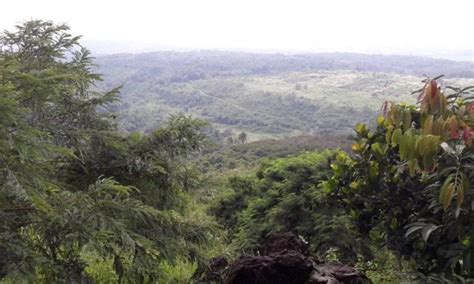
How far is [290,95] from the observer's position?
11975cm

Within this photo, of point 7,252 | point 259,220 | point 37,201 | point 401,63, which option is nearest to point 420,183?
point 37,201

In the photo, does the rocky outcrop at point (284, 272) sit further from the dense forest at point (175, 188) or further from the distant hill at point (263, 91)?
the distant hill at point (263, 91)

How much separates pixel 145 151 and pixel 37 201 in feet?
5.64

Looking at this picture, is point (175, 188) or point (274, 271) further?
point (175, 188)

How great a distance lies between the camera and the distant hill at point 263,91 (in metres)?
96.4

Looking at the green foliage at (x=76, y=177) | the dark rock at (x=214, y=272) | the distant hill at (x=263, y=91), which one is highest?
the green foliage at (x=76, y=177)

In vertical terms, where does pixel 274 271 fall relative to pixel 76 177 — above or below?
below

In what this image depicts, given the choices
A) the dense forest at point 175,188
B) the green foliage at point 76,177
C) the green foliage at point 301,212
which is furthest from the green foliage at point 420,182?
the green foliage at point 301,212

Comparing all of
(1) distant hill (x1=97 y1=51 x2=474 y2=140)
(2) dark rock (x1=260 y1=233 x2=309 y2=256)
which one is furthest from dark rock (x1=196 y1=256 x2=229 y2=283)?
(1) distant hill (x1=97 y1=51 x2=474 y2=140)

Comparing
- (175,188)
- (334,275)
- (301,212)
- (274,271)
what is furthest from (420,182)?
(301,212)

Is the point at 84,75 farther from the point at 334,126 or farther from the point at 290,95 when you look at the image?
the point at 290,95

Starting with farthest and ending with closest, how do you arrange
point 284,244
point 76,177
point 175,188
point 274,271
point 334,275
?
point 175,188, point 76,177, point 284,244, point 334,275, point 274,271

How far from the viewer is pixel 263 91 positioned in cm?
12962

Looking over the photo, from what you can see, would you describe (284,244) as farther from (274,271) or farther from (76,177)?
(76,177)
